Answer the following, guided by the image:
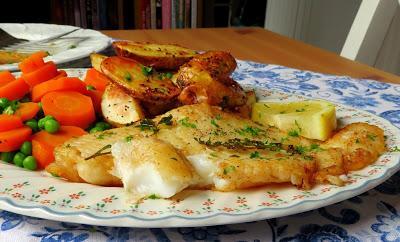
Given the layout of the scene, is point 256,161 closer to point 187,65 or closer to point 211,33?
point 187,65

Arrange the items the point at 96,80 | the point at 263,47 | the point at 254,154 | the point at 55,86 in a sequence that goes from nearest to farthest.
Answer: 1. the point at 254,154
2. the point at 55,86
3. the point at 96,80
4. the point at 263,47

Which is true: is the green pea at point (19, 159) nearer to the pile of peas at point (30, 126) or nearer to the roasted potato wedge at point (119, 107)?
the pile of peas at point (30, 126)

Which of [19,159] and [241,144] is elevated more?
[241,144]

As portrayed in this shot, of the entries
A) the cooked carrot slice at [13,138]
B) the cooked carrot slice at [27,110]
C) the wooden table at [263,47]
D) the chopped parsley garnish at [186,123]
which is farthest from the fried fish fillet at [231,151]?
the wooden table at [263,47]

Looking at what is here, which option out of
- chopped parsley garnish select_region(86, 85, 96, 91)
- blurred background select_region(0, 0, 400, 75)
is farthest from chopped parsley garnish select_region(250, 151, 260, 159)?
blurred background select_region(0, 0, 400, 75)

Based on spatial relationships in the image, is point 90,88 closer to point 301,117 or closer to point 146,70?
point 146,70

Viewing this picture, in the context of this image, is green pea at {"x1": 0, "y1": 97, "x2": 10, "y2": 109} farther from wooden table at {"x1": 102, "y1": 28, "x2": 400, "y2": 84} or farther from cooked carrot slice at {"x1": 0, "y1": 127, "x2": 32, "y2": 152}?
wooden table at {"x1": 102, "y1": 28, "x2": 400, "y2": 84}

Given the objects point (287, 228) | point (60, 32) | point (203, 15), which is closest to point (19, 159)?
point (287, 228)

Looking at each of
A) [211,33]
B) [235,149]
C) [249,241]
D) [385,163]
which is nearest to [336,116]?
[385,163]
